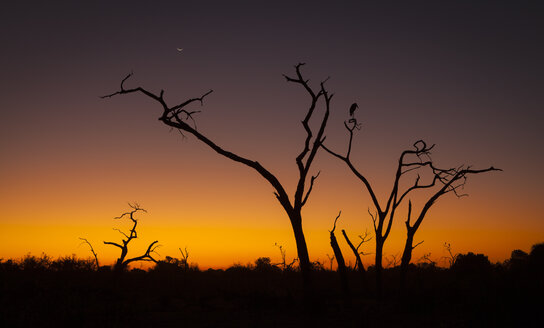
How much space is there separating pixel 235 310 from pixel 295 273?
14.1 metres

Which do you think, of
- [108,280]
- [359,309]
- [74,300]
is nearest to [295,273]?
[108,280]

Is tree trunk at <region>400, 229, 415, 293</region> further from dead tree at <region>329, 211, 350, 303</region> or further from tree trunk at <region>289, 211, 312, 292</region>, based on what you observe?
tree trunk at <region>289, 211, 312, 292</region>

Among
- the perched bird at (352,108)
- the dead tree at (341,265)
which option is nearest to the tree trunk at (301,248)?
the dead tree at (341,265)

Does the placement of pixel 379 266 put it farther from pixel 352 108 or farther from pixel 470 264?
pixel 470 264

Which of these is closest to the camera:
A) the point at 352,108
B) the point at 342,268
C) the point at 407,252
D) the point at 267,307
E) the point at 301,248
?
the point at 301,248

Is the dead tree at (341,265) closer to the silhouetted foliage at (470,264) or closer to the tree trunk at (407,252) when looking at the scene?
the tree trunk at (407,252)

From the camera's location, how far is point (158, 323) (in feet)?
44.8

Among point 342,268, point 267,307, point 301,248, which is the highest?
point 301,248

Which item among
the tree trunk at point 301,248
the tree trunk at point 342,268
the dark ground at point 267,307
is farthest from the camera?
the tree trunk at point 342,268

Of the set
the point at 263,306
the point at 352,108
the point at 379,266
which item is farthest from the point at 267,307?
the point at 352,108

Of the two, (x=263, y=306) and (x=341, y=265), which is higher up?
(x=341, y=265)

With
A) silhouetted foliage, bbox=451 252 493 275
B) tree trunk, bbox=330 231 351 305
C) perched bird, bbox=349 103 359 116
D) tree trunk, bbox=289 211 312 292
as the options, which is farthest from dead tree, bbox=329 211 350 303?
silhouetted foliage, bbox=451 252 493 275

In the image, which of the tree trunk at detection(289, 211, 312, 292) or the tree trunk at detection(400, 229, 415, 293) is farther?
the tree trunk at detection(400, 229, 415, 293)

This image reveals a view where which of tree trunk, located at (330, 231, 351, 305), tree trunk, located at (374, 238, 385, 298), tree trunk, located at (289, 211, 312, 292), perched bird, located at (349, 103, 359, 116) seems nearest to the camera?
tree trunk, located at (289, 211, 312, 292)
